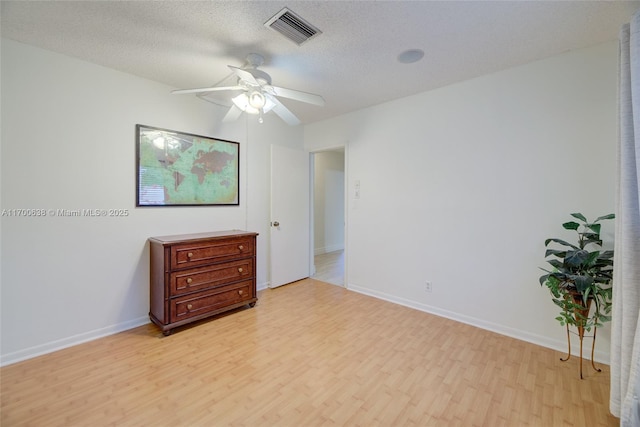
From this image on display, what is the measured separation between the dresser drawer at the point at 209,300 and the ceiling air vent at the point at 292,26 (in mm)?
2405

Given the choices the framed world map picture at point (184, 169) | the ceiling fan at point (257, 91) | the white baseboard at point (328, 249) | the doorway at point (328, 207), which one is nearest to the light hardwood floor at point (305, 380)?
the framed world map picture at point (184, 169)

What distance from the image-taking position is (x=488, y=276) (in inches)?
101

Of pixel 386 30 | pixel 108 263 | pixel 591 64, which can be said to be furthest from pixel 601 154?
pixel 108 263

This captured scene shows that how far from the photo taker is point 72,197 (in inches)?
88.9

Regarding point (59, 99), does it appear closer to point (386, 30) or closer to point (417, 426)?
point (386, 30)

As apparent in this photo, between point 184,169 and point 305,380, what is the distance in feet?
7.89

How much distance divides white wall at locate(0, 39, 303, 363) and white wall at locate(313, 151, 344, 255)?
11.0ft

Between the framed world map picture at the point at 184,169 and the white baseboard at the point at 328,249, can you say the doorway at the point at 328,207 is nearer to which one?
the white baseboard at the point at 328,249

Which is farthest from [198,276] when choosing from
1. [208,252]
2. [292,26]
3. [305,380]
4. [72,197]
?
[292,26]

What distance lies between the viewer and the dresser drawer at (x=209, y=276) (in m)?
2.45

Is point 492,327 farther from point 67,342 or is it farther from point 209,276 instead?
point 67,342

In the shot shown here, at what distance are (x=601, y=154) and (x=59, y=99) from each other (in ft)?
14.4

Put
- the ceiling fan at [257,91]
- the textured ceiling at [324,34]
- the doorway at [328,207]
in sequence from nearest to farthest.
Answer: the textured ceiling at [324,34] < the ceiling fan at [257,91] < the doorway at [328,207]

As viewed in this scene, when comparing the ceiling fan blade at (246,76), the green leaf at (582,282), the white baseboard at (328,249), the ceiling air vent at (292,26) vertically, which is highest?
the ceiling air vent at (292,26)
